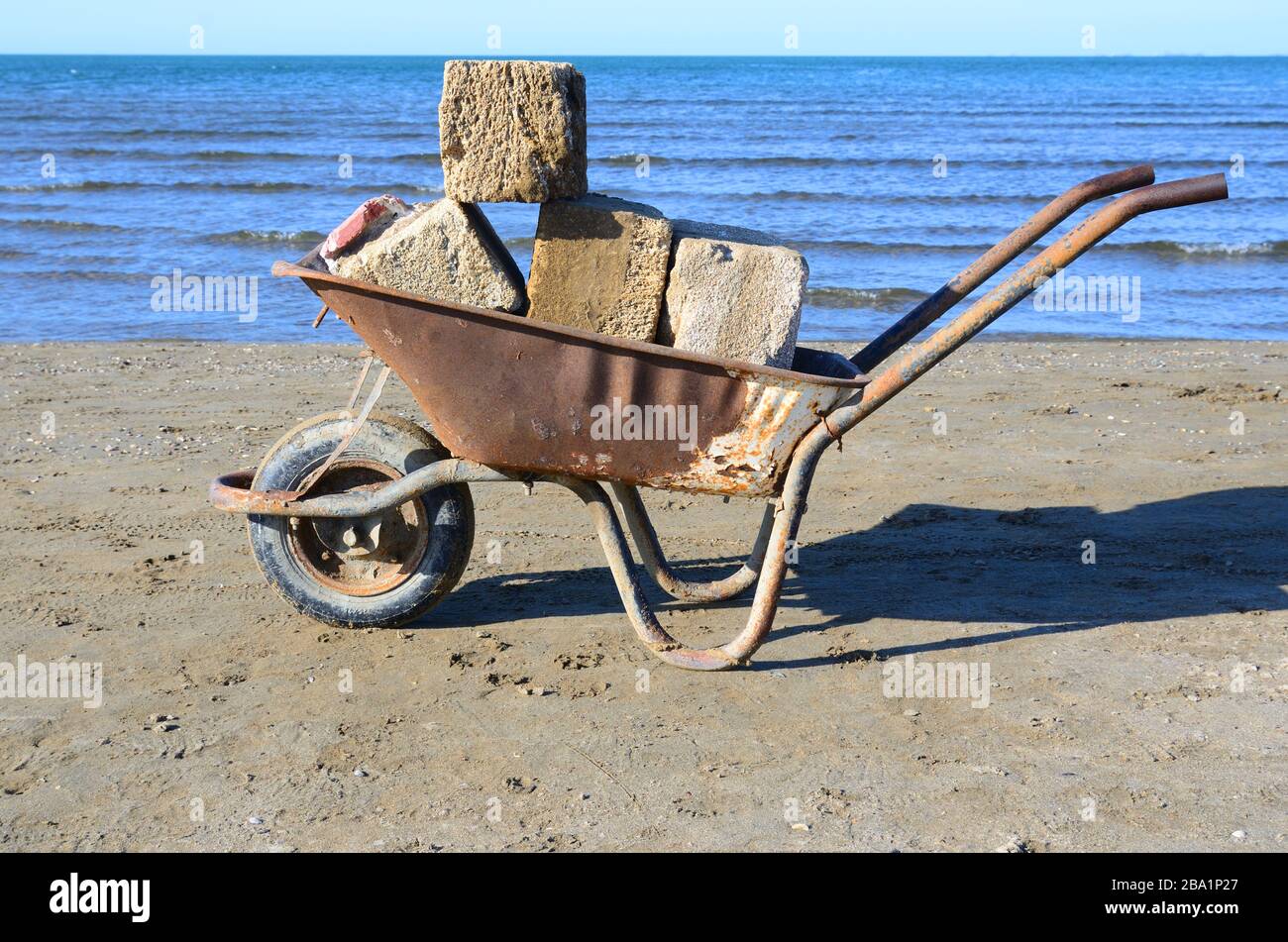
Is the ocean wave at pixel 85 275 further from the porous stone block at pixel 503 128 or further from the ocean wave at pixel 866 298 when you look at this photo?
the porous stone block at pixel 503 128

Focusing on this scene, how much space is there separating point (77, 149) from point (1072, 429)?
57.5 feet

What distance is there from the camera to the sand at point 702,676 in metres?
2.89

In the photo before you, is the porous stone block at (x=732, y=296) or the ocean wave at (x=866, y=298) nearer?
the porous stone block at (x=732, y=296)

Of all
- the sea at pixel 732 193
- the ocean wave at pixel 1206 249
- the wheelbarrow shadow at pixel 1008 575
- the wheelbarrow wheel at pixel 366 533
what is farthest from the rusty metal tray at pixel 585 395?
the ocean wave at pixel 1206 249

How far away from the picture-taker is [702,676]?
3.62 metres

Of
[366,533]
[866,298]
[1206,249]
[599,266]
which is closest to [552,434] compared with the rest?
[599,266]

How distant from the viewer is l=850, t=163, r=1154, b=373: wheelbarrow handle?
11.8 ft

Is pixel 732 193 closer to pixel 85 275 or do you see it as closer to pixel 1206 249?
pixel 1206 249

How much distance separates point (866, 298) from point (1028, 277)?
6.79m

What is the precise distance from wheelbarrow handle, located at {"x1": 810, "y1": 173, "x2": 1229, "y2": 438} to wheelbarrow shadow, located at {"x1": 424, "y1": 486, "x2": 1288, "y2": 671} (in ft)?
2.84

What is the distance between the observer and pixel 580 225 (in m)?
3.36

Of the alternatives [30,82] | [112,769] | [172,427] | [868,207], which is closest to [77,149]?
[868,207]

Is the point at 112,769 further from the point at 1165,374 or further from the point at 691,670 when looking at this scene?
the point at 1165,374

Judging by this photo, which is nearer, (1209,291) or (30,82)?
(1209,291)
